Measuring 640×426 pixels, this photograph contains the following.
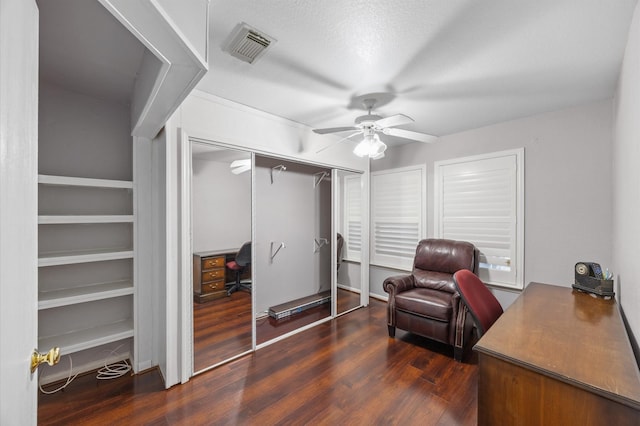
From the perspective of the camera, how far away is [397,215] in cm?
413

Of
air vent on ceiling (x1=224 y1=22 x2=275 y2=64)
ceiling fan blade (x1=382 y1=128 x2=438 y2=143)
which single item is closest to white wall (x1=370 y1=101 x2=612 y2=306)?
ceiling fan blade (x1=382 y1=128 x2=438 y2=143)

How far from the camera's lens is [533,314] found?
175cm

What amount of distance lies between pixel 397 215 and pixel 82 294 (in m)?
3.71

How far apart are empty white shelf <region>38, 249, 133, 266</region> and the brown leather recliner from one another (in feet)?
8.77

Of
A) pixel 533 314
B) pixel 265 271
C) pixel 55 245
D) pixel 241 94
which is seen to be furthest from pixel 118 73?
pixel 533 314

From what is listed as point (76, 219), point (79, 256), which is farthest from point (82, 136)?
point (79, 256)

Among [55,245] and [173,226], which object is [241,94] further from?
[55,245]

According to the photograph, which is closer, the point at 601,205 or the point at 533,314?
the point at 533,314

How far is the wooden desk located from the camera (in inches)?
40.4

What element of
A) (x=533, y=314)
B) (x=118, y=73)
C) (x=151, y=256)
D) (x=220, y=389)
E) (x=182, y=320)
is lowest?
(x=220, y=389)

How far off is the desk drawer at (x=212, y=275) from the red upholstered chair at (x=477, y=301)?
201cm

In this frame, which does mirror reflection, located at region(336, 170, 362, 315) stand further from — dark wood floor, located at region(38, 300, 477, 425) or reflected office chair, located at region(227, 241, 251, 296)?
reflected office chair, located at region(227, 241, 251, 296)

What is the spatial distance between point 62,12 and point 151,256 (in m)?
1.81

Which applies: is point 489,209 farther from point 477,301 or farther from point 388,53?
point 388,53
